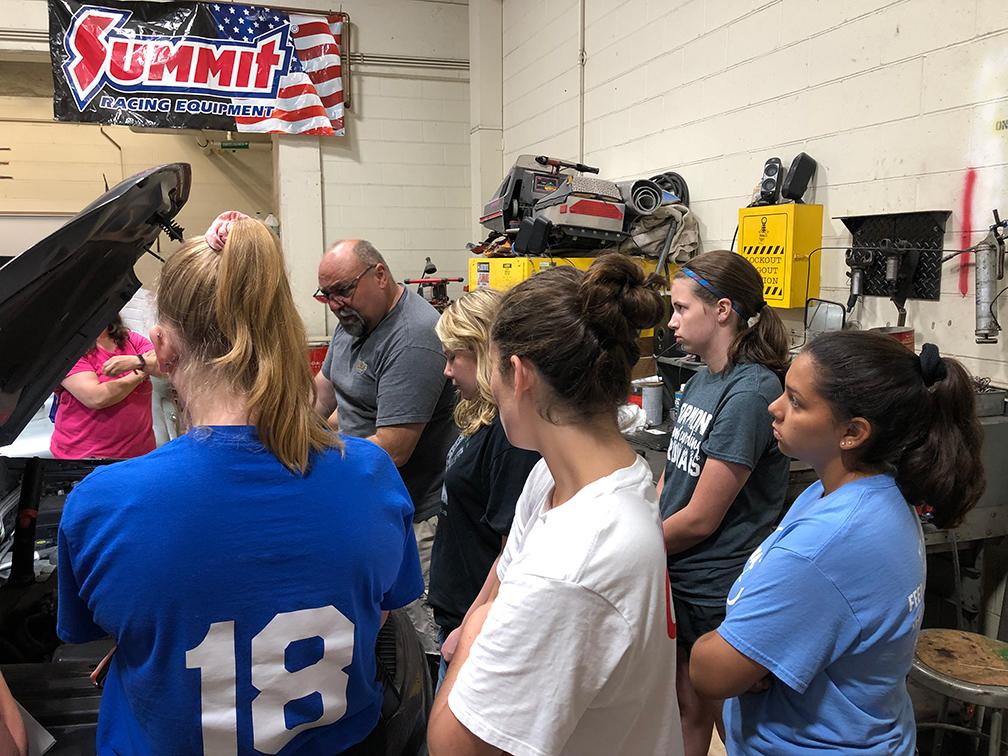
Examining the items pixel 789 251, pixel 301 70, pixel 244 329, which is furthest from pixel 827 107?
pixel 301 70

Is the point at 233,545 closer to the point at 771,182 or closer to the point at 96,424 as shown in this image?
the point at 96,424

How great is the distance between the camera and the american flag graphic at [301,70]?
5.34 m

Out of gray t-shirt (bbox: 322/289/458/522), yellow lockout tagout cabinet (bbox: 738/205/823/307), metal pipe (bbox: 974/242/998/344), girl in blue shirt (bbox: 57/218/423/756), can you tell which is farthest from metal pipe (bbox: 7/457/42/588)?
metal pipe (bbox: 974/242/998/344)

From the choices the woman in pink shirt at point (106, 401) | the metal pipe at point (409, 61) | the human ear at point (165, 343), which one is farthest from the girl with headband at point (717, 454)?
the metal pipe at point (409, 61)

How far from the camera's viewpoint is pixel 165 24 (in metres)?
5.20

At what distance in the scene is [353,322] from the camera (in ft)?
7.93

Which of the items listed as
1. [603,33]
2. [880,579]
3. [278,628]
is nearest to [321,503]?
[278,628]

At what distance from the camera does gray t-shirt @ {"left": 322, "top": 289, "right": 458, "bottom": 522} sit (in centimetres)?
225

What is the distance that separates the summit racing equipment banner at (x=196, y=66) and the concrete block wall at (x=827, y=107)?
223 centimetres

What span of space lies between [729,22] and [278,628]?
3.34 m

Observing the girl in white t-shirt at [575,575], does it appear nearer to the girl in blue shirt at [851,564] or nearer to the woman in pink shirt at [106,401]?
the girl in blue shirt at [851,564]

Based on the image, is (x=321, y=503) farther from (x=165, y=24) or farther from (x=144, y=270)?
(x=144, y=270)

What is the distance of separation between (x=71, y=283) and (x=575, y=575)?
3.60 feet

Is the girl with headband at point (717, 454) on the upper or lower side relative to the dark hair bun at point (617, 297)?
lower
